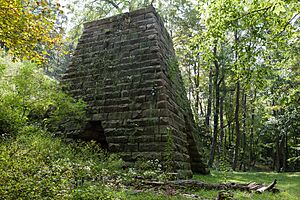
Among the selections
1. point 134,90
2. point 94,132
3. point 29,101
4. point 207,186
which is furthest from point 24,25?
point 207,186

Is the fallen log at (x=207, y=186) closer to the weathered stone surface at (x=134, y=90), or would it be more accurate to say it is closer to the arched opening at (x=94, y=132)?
the weathered stone surface at (x=134, y=90)

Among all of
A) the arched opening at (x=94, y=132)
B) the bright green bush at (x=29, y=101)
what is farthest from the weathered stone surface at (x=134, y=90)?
the bright green bush at (x=29, y=101)

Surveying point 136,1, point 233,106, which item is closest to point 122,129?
point 136,1

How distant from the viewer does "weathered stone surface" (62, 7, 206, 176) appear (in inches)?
299

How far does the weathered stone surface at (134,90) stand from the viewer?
7.59 metres

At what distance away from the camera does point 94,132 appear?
8883 millimetres

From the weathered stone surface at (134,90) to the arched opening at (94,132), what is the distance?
0.20ft

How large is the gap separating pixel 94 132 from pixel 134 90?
6.58 feet

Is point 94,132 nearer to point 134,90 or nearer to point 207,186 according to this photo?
point 134,90

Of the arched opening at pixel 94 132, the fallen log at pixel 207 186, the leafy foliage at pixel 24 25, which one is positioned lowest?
the fallen log at pixel 207 186

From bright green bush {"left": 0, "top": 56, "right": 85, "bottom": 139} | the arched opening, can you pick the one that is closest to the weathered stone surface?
the arched opening

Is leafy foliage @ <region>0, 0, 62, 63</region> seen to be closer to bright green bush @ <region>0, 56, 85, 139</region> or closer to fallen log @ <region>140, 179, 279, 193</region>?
bright green bush @ <region>0, 56, 85, 139</region>

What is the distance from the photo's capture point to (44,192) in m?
2.97

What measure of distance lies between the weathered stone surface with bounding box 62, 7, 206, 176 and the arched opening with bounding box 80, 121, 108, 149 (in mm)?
61
